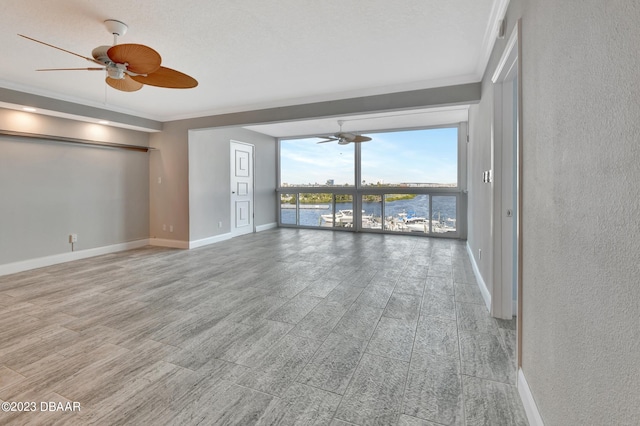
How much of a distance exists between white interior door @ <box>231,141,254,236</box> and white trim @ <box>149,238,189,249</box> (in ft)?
4.36

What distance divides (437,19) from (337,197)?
5663 millimetres

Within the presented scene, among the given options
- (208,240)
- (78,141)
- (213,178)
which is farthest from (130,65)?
(208,240)

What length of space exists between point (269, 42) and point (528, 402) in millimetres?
3316

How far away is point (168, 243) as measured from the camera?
5996 millimetres

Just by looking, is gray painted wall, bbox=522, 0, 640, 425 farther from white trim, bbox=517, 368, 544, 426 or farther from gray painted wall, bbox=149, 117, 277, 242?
gray painted wall, bbox=149, 117, 277, 242

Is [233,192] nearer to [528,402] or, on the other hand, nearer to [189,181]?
[189,181]

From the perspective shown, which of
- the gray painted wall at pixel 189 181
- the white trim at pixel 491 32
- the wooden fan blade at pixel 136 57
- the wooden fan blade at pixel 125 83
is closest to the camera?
the wooden fan blade at pixel 136 57

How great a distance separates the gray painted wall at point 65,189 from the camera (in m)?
4.19

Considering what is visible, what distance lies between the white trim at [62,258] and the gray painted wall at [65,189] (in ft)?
0.22

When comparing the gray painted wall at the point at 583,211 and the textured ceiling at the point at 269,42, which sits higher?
the textured ceiling at the point at 269,42

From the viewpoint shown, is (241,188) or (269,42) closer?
(269,42)

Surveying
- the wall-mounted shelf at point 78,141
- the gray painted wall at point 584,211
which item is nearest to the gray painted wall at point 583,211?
the gray painted wall at point 584,211

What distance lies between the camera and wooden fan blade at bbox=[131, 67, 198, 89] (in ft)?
8.21

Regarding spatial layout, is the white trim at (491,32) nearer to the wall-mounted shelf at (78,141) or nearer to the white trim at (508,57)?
the white trim at (508,57)
